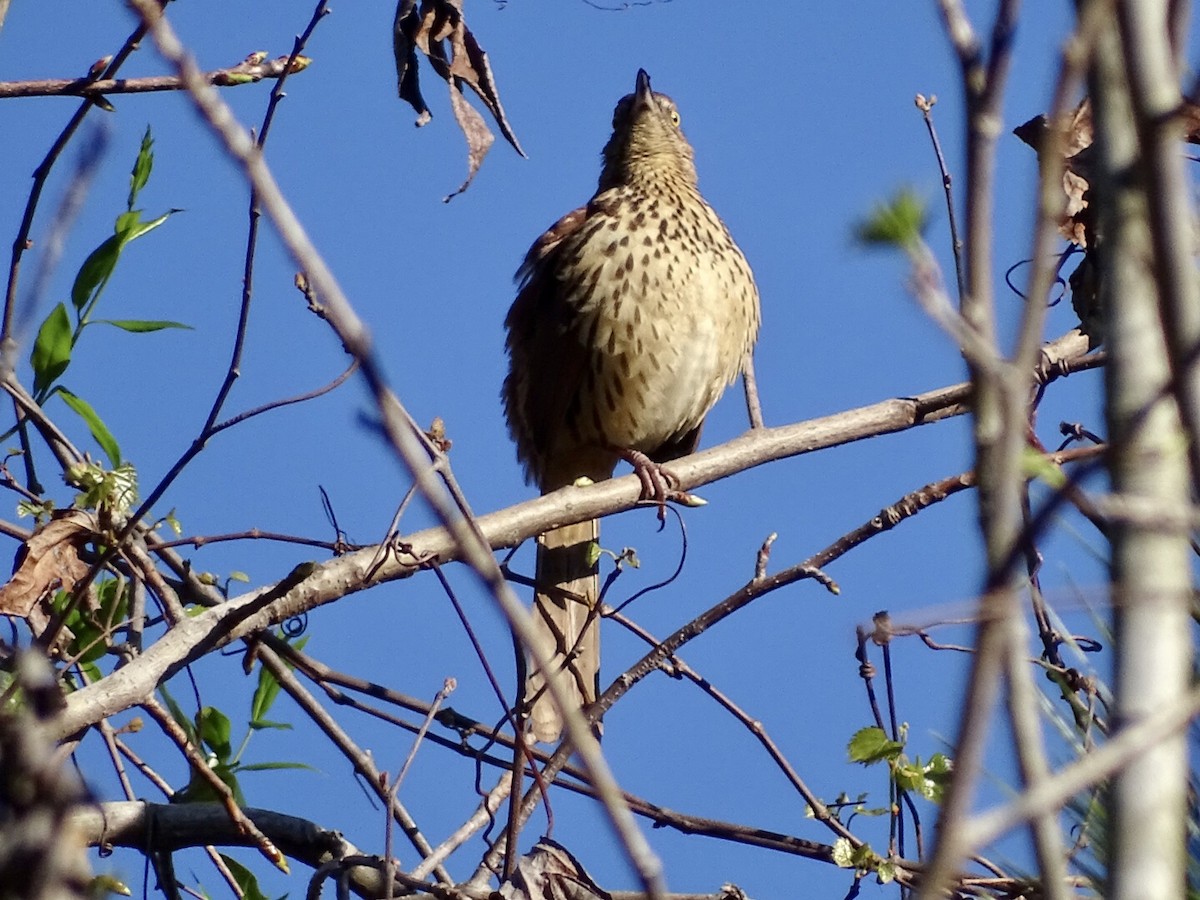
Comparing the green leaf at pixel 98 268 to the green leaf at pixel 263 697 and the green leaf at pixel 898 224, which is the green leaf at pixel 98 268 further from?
the green leaf at pixel 898 224

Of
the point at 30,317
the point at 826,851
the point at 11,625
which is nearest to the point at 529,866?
the point at 826,851

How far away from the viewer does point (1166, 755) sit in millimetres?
1175

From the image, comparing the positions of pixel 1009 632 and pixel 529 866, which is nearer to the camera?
pixel 1009 632

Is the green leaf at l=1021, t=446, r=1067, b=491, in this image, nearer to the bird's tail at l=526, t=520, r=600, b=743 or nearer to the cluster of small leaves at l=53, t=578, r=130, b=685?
the cluster of small leaves at l=53, t=578, r=130, b=685

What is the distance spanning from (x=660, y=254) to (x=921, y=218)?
4410 millimetres

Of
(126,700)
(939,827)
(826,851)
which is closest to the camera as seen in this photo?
(939,827)

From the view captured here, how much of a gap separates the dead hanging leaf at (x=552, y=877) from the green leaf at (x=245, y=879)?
2.40 ft

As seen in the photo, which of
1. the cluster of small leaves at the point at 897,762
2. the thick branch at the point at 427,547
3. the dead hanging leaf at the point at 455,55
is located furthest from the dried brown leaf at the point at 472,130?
the cluster of small leaves at the point at 897,762

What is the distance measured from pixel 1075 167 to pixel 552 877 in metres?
1.54

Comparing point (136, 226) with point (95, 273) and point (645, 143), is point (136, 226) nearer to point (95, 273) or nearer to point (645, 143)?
point (95, 273)

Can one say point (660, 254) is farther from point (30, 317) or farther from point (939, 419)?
point (30, 317)

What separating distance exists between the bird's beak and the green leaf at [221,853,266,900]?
3743 millimetres

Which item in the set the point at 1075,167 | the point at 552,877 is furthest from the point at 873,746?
the point at 1075,167

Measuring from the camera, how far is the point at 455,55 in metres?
3.16
